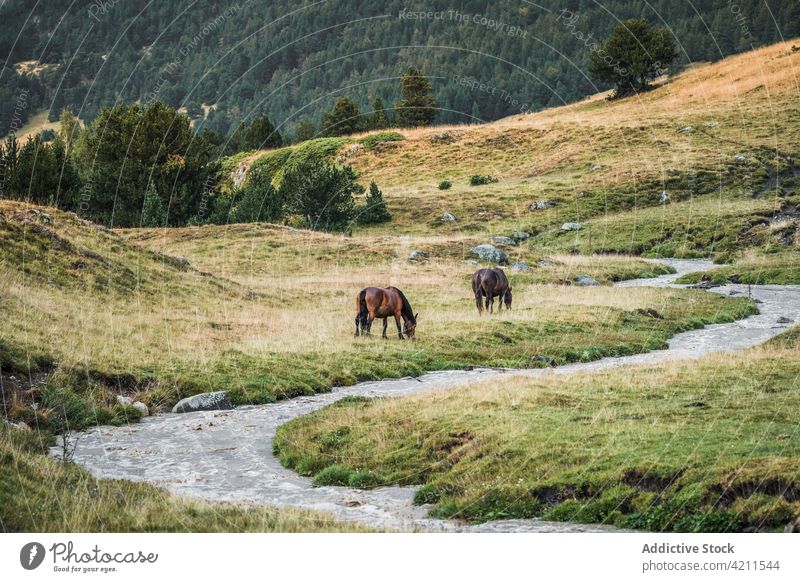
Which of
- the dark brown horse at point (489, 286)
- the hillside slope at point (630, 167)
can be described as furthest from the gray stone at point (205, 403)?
the hillside slope at point (630, 167)

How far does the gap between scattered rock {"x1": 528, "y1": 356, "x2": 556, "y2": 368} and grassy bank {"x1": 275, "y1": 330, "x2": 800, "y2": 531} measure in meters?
6.26

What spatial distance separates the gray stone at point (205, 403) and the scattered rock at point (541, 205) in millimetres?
62664

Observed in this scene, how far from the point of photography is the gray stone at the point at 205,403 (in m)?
22.9

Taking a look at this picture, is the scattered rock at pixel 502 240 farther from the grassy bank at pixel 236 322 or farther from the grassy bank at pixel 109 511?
the grassy bank at pixel 109 511

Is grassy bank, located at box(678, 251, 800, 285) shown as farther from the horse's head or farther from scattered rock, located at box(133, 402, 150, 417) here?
scattered rock, located at box(133, 402, 150, 417)

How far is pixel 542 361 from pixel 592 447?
51.5ft

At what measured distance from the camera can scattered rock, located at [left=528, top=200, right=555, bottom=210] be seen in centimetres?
8238

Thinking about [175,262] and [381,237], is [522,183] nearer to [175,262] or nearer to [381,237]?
[381,237]

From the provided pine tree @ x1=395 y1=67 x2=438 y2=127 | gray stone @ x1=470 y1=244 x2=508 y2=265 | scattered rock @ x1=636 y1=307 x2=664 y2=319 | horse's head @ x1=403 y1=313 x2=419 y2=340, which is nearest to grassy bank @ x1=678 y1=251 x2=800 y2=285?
gray stone @ x1=470 y1=244 x2=508 y2=265

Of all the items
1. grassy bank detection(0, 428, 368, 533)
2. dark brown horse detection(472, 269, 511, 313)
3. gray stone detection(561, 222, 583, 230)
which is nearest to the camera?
grassy bank detection(0, 428, 368, 533)

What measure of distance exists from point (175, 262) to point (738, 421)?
114ft

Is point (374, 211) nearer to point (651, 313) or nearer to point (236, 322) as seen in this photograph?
point (651, 313)

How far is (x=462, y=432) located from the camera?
1705cm

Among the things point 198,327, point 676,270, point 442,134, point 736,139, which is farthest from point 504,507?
point 442,134
